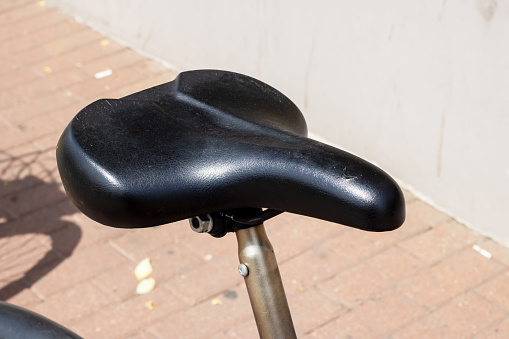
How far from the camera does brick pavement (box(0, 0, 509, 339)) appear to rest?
343 cm

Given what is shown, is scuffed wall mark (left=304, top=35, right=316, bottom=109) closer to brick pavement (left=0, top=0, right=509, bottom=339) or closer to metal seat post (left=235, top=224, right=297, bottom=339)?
brick pavement (left=0, top=0, right=509, bottom=339)

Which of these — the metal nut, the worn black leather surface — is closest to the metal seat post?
the metal nut

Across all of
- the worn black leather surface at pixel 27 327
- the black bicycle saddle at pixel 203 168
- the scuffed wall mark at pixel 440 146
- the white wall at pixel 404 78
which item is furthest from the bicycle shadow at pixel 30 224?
the black bicycle saddle at pixel 203 168

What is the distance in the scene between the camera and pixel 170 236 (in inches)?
158

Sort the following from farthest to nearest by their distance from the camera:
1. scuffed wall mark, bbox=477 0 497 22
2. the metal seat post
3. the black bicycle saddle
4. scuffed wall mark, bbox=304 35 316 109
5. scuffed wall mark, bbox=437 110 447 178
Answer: scuffed wall mark, bbox=304 35 316 109
scuffed wall mark, bbox=437 110 447 178
scuffed wall mark, bbox=477 0 497 22
the metal seat post
the black bicycle saddle

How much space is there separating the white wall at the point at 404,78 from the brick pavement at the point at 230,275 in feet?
0.83

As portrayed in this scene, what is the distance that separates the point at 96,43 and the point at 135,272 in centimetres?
260

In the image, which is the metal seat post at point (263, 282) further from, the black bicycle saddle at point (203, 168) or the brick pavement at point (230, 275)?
the brick pavement at point (230, 275)

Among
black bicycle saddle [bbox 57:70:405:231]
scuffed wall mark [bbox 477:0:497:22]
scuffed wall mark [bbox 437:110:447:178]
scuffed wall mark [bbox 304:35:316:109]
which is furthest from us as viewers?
scuffed wall mark [bbox 304:35:316:109]

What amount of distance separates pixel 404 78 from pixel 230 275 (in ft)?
4.16

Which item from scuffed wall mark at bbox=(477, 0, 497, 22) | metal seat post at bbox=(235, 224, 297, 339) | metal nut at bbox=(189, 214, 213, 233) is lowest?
scuffed wall mark at bbox=(477, 0, 497, 22)

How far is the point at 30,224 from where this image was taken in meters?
4.12

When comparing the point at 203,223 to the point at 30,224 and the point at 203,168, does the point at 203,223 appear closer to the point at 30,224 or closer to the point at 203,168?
the point at 203,168

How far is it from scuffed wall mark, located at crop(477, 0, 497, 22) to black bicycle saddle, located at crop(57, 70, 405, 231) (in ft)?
6.75
